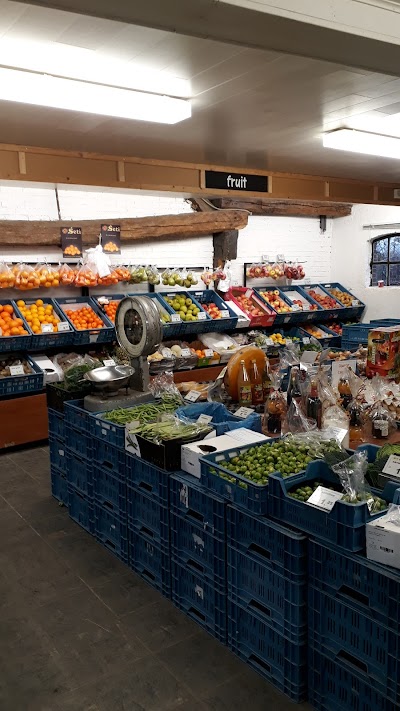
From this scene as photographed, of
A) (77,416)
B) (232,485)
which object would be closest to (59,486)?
(77,416)

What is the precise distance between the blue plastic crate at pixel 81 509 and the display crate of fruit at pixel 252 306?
4.61m

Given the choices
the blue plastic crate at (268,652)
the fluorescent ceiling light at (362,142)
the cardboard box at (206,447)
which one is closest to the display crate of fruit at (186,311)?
the fluorescent ceiling light at (362,142)

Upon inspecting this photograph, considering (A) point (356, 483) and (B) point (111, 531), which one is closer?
(A) point (356, 483)

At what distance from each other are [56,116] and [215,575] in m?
3.40

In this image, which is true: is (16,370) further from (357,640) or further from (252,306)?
(357,640)

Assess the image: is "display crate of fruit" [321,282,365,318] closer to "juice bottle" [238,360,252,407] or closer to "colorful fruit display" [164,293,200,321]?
"colorful fruit display" [164,293,200,321]

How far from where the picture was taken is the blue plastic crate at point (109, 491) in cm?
389

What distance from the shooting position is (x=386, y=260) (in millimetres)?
10102

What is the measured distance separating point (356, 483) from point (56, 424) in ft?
10.0

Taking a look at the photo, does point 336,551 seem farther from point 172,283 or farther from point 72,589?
point 172,283

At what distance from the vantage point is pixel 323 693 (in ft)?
8.38

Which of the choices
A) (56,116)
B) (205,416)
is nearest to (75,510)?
(205,416)

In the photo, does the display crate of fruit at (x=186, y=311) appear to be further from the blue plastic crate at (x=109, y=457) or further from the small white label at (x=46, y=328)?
the blue plastic crate at (x=109, y=457)

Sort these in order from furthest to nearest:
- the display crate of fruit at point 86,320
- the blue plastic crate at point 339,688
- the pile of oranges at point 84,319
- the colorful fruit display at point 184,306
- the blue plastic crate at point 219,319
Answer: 1. the blue plastic crate at point 219,319
2. the colorful fruit display at point 184,306
3. the pile of oranges at point 84,319
4. the display crate of fruit at point 86,320
5. the blue plastic crate at point 339,688
